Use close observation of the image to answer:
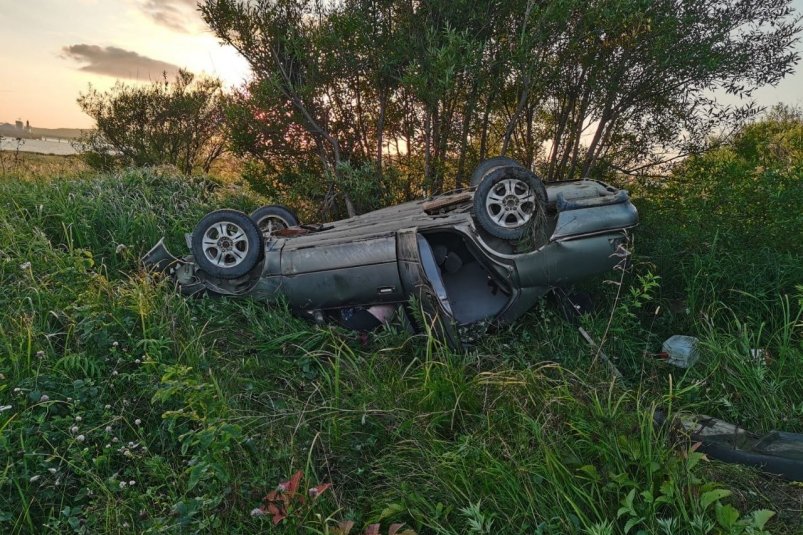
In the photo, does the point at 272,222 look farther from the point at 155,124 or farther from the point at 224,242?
the point at 155,124

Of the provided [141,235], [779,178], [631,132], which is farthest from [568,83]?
[141,235]

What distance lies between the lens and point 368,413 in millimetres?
2820

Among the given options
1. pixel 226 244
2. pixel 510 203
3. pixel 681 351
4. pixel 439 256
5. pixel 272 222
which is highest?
pixel 510 203

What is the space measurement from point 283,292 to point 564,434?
8.54 feet

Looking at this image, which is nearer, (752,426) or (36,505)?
(36,505)

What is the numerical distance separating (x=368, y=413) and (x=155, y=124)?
12.2 meters

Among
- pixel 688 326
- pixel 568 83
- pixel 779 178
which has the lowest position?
pixel 688 326

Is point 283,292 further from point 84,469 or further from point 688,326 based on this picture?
point 688,326

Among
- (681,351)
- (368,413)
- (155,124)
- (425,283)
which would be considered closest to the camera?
(368,413)

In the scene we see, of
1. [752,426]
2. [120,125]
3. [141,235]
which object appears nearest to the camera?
[752,426]

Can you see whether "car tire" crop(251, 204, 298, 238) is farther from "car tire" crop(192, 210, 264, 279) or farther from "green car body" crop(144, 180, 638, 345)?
"car tire" crop(192, 210, 264, 279)

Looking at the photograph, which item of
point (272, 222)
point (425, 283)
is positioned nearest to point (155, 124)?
point (272, 222)

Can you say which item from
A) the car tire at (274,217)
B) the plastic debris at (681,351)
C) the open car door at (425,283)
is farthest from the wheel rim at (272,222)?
the plastic debris at (681,351)

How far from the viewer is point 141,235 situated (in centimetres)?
588
